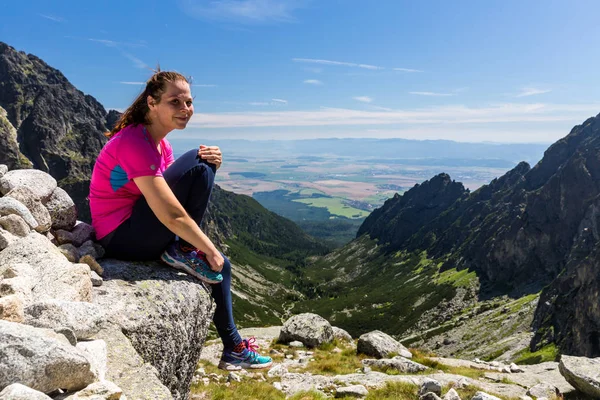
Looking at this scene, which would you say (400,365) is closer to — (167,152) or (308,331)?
(308,331)

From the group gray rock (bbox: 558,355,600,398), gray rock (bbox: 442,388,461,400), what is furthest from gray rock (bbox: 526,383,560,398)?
gray rock (bbox: 442,388,461,400)

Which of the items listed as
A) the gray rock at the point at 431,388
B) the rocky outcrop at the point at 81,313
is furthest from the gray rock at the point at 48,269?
the gray rock at the point at 431,388

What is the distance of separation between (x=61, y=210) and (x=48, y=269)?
2720 millimetres

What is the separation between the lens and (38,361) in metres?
3.63

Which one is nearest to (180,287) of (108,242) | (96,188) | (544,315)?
(108,242)

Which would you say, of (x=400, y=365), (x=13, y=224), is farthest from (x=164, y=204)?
(x=400, y=365)

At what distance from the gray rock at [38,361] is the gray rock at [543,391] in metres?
14.7

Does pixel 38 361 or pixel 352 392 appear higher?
pixel 38 361

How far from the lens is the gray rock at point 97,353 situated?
15.1 feet

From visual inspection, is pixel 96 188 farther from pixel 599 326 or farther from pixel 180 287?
pixel 599 326

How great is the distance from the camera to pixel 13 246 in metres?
6.50

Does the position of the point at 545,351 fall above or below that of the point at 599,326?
below

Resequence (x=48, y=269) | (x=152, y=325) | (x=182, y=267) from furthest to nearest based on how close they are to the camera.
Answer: (x=182, y=267), (x=152, y=325), (x=48, y=269)

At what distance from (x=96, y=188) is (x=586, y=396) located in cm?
1786
